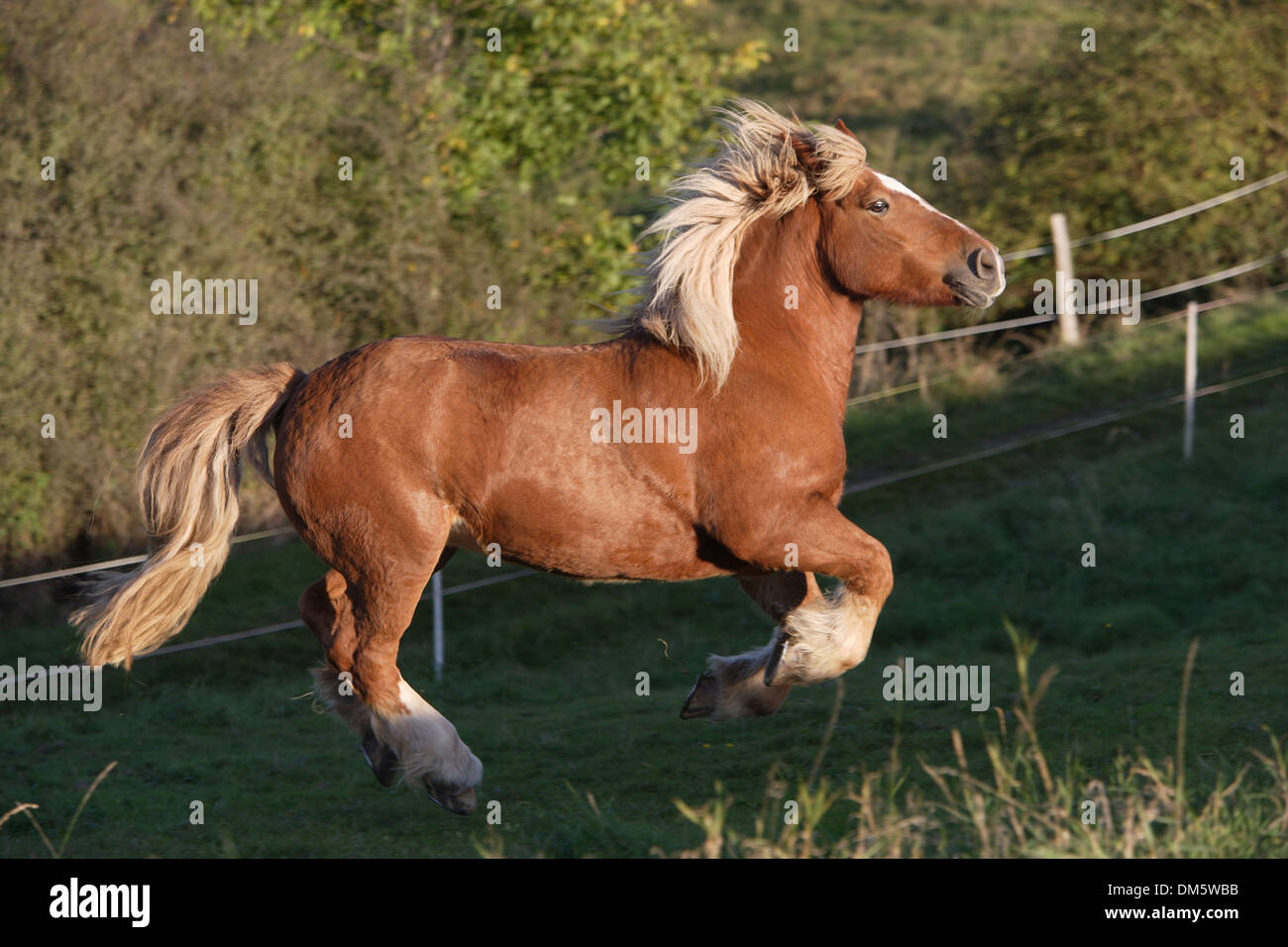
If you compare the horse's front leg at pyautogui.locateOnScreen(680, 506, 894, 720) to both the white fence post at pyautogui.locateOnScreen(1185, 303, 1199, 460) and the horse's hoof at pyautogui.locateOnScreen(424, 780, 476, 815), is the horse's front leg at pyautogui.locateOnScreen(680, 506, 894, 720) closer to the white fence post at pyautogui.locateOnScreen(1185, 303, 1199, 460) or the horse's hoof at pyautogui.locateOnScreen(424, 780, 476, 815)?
the horse's hoof at pyautogui.locateOnScreen(424, 780, 476, 815)

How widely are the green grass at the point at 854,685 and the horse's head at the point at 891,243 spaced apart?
5.93ft

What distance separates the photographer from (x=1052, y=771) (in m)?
5.56

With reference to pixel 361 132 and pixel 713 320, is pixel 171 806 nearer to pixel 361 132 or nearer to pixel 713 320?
pixel 713 320

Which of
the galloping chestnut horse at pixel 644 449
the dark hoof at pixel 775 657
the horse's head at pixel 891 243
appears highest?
the horse's head at pixel 891 243

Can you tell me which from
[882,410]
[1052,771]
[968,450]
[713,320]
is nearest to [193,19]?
[882,410]

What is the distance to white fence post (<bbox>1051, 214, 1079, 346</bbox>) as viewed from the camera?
1319cm

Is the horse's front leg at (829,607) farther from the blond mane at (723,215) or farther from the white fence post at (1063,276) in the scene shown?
the white fence post at (1063,276)

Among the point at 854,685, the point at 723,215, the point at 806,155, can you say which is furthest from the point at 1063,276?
the point at 723,215

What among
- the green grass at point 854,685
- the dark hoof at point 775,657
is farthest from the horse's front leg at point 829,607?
the green grass at point 854,685

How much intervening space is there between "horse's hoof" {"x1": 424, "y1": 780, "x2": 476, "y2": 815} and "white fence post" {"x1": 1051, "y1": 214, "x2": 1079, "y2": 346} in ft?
31.4

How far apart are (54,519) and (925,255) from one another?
286 inches

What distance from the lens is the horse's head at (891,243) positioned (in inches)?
191

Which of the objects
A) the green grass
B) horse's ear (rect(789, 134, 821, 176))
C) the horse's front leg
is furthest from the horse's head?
the green grass

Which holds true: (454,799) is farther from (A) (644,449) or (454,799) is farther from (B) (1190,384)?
(B) (1190,384)
